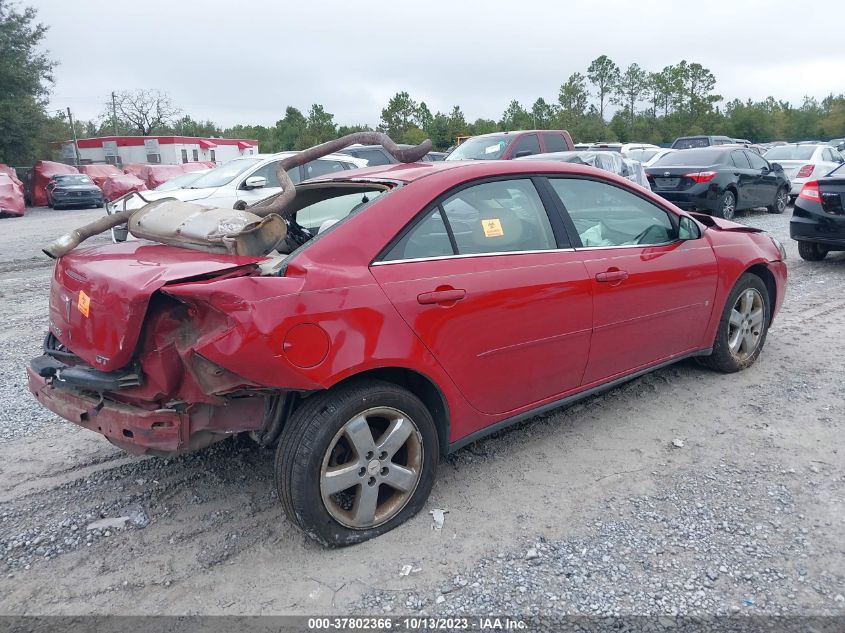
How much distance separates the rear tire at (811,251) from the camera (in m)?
9.48

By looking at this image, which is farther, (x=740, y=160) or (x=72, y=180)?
(x=72, y=180)

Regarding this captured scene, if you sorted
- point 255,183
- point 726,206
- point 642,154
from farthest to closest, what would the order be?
point 642,154 < point 726,206 < point 255,183

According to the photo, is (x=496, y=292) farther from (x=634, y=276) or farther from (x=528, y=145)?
(x=528, y=145)

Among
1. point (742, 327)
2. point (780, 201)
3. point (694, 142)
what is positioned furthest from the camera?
point (694, 142)

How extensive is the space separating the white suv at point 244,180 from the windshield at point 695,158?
21.6ft

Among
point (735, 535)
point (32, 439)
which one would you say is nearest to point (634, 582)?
point (735, 535)

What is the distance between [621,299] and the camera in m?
3.88

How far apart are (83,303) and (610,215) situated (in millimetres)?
2962

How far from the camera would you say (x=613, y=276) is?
383 centimetres

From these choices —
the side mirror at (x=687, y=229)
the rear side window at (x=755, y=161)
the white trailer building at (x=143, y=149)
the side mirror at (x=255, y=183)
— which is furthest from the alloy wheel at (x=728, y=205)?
the white trailer building at (x=143, y=149)

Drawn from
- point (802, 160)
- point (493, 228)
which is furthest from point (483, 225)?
point (802, 160)

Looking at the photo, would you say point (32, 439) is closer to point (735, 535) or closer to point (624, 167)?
point (735, 535)

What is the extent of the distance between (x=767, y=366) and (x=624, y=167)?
25.3ft

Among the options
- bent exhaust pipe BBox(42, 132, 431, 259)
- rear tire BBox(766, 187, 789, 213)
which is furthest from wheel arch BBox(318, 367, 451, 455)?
rear tire BBox(766, 187, 789, 213)
